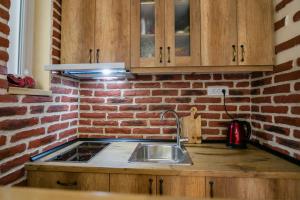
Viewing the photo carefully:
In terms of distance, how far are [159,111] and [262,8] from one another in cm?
121

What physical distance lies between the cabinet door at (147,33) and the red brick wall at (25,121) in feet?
2.14

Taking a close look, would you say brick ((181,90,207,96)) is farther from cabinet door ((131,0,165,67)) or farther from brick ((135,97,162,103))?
cabinet door ((131,0,165,67))

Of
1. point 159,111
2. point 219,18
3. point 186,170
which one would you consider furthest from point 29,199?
point 219,18

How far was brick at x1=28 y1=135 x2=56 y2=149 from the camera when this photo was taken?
1.37 meters

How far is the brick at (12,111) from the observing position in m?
1.11

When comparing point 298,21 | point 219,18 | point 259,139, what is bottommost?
point 259,139

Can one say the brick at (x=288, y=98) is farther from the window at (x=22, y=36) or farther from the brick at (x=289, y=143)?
the window at (x=22, y=36)

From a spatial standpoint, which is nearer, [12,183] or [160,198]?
[160,198]

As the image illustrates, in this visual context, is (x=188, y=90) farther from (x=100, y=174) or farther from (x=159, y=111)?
(x=100, y=174)

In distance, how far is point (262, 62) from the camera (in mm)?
1546

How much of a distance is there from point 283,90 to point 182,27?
2.89ft

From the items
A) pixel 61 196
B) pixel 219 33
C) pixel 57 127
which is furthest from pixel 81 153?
pixel 219 33

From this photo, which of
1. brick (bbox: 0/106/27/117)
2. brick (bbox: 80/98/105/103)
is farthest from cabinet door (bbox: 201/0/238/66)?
brick (bbox: 0/106/27/117)

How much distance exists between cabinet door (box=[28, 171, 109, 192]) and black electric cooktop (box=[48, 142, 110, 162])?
0.41 ft
